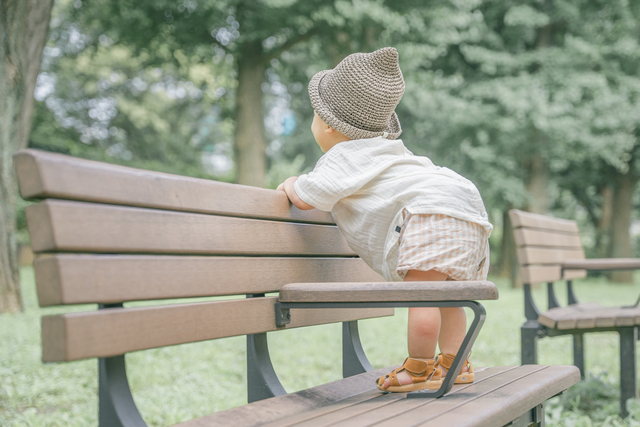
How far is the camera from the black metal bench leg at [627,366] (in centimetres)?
313

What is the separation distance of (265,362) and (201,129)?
21.2m

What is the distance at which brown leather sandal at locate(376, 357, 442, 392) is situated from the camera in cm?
176

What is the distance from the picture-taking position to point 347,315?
2336 millimetres

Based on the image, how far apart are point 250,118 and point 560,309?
25.1ft

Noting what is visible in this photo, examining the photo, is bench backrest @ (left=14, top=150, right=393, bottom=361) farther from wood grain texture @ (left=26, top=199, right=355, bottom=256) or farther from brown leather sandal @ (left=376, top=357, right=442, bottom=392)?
brown leather sandal @ (left=376, top=357, right=442, bottom=392)

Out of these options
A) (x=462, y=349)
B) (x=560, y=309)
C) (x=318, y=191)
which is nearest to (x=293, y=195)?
(x=318, y=191)

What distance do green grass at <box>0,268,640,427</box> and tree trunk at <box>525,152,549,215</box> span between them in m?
7.36

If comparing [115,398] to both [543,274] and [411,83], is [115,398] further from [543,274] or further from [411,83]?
[411,83]

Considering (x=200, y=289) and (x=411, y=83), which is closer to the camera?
(x=200, y=289)

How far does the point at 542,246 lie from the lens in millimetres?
3996

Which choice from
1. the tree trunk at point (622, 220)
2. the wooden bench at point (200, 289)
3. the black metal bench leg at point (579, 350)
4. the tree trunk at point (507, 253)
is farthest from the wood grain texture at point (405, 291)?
the tree trunk at point (622, 220)

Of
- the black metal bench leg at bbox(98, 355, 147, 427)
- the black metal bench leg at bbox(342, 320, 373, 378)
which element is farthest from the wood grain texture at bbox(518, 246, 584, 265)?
the black metal bench leg at bbox(98, 355, 147, 427)

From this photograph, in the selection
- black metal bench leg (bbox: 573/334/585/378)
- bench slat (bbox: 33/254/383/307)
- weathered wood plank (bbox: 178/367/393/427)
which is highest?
bench slat (bbox: 33/254/383/307)


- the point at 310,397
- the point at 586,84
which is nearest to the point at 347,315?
the point at 310,397
